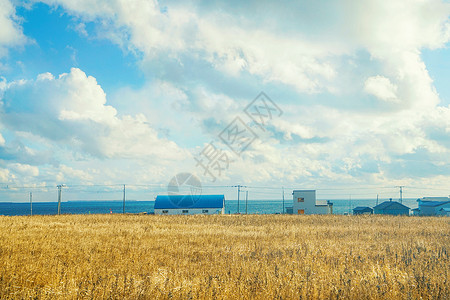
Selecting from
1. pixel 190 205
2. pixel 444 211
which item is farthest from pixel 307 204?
pixel 444 211

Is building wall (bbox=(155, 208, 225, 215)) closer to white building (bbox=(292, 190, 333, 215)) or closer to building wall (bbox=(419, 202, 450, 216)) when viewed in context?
white building (bbox=(292, 190, 333, 215))

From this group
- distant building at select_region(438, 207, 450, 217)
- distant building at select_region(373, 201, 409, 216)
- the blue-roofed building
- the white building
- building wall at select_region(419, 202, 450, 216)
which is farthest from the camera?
building wall at select_region(419, 202, 450, 216)

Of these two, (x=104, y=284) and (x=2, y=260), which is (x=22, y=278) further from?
(x=2, y=260)

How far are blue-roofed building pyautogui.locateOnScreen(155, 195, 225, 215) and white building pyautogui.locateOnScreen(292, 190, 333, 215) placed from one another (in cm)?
1739

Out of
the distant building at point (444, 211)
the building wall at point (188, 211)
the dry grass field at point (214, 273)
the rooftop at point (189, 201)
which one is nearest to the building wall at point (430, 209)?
the distant building at point (444, 211)

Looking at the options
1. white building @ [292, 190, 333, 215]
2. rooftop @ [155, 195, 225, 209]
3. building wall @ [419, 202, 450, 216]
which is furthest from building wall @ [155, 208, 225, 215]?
building wall @ [419, 202, 450, 216]

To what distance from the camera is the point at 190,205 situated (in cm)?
8231

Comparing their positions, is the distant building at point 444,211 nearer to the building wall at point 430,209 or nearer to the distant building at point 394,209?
the building wall at point 430,209

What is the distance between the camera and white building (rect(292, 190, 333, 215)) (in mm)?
76125

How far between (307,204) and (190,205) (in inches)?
1068

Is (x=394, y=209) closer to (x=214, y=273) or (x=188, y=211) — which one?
(x=188, y=211)

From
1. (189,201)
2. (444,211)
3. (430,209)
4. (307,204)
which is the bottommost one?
(444,211)

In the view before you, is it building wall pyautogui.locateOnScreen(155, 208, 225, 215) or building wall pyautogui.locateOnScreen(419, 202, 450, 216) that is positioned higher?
building wall pyautogui.locateOnScreen(419, 202, 450, 216)

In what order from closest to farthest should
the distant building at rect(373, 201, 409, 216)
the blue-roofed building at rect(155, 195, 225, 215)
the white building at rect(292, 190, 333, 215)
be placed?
1. the white building at rect(292, 190, 333, 215)
2. the blue-roofed building at rect(155, 195, 225, 215)
3. the distant building at rect(373, 201, 409, 216)
